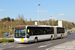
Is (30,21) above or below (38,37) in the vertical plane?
above

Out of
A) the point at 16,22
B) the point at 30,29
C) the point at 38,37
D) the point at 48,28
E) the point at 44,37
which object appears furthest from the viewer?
the point at 16,22

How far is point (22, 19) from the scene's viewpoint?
61.3 m

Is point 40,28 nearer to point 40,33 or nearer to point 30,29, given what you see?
point 40,33

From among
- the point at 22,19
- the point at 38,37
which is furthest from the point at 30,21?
the point at 38,37

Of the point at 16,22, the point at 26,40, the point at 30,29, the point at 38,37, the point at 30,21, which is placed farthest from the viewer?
the point at 30,21

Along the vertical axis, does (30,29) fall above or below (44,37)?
above

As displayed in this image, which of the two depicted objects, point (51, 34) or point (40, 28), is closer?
point (40, 28)

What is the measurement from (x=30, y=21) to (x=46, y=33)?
49.6m

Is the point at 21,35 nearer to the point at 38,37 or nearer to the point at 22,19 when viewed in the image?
the point at 38,37

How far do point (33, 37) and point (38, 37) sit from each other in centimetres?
178

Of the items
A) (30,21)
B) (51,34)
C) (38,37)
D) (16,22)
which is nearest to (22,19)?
(16,22)

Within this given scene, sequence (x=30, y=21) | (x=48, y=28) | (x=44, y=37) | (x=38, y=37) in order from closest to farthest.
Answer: (x=38, y=37), (x=44, y=37), (x=48, y=28), (x=30, y=21)

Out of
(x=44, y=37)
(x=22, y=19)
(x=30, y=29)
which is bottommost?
(x=44, y=37)

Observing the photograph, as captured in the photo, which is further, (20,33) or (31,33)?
(31,33)
